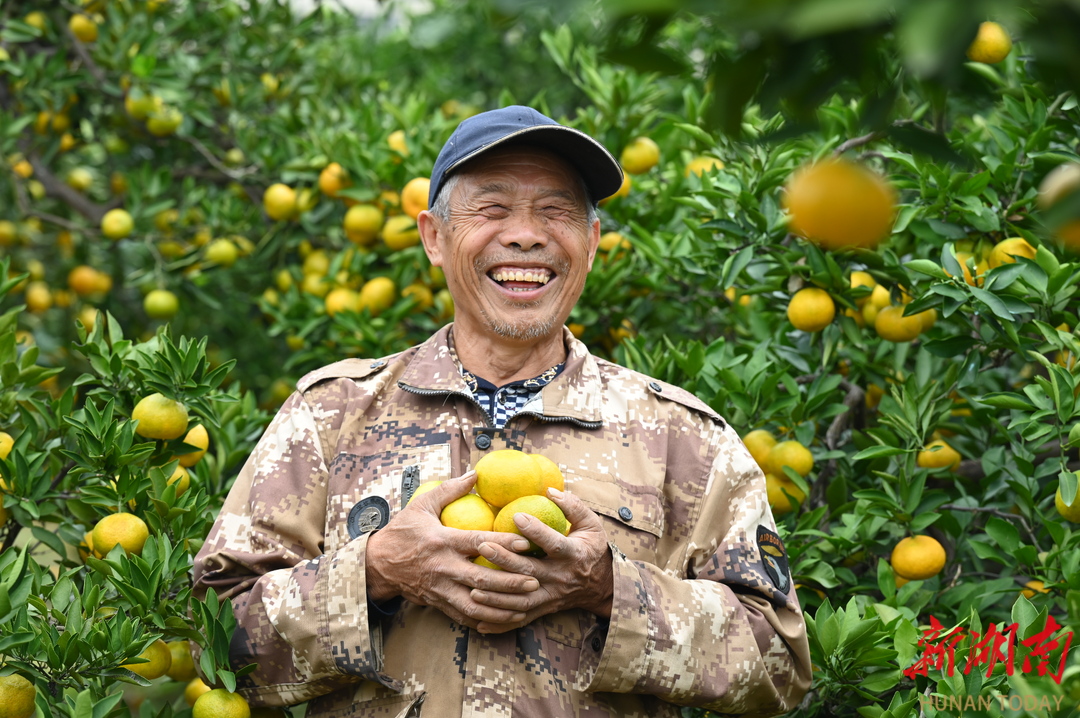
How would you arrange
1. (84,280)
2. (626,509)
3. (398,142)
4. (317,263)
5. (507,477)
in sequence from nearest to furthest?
(507,477) < (626,509) < (398,142) < (317,263) < (84,280)

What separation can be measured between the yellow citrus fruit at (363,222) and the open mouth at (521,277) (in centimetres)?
149

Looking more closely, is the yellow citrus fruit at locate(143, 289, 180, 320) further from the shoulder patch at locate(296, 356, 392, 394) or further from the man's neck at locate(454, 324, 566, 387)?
the man's neck at locate(454, 324, 566, 387)

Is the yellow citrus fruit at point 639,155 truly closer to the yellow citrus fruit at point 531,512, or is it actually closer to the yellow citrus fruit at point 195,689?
the yellow citrus fruit at point 531,512

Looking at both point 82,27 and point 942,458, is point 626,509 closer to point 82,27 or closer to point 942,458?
point 942,458

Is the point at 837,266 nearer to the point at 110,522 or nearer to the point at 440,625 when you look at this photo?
the point at 440,625

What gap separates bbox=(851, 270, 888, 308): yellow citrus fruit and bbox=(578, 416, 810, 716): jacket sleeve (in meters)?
1.04

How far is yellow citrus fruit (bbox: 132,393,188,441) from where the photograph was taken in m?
2.67

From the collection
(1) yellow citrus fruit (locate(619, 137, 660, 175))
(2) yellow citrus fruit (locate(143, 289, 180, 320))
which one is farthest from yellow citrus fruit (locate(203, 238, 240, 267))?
(1) yellow citrus fruit (locate(619, 137, 660, 175))

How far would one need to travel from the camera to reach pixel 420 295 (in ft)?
12.6

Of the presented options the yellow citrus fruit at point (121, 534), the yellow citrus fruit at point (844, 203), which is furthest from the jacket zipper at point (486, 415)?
the yellow citrus fruit at point (844, 203)

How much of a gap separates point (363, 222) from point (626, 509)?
78.8 inches

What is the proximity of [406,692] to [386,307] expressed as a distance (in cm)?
196

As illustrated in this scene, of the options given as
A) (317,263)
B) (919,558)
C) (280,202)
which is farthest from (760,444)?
(280,202)

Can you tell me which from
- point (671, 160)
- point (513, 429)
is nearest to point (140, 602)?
point (513, 429)
